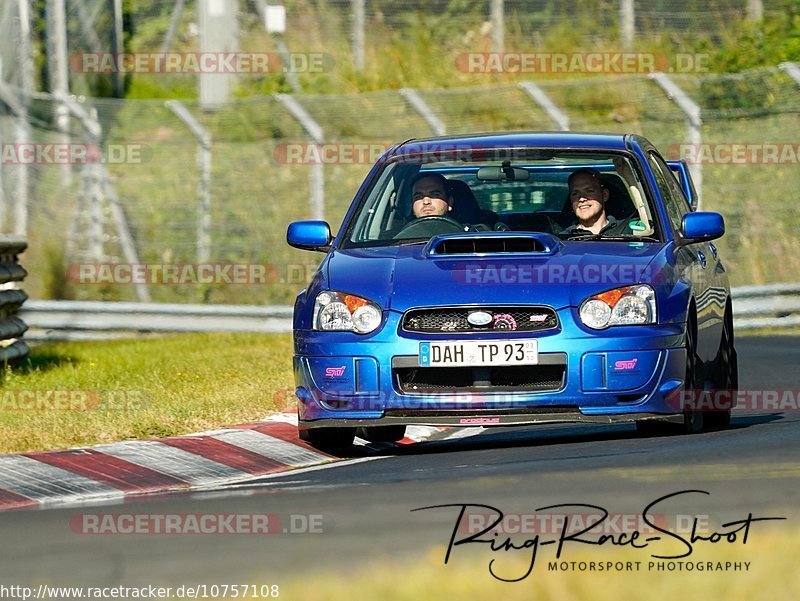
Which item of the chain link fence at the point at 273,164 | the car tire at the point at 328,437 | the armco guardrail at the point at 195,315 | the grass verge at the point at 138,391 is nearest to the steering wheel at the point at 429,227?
the car tire at the point at 328,437

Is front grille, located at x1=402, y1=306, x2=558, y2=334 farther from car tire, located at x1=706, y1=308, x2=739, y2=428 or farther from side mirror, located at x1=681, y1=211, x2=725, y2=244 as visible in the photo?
car tire, located at x1=706, y1=308, x2=739, y2=428

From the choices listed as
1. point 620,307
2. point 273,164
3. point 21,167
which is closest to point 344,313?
point 620,307

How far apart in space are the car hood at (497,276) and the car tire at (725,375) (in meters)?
1.21

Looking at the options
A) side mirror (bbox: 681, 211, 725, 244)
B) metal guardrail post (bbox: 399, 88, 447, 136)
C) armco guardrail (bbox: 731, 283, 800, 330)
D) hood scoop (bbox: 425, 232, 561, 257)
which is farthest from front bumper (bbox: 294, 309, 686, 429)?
metal guardrail post (bbox: 399, 88, 447, 136)

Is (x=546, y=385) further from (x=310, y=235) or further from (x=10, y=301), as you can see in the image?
(x=10, y=301)

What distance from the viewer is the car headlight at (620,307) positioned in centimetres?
888

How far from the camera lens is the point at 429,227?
10.0 meters

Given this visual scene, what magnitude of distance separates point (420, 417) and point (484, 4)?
22.1 metres

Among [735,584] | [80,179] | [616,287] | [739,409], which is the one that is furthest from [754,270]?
[735,584]

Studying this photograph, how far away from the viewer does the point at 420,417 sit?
8.97 metres

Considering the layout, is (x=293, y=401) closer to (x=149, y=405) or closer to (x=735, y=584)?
(x=149, y=405)

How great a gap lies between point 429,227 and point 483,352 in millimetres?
1390

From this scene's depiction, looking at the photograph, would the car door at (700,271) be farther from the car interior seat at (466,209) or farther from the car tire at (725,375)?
the car interior seat at (466,209)

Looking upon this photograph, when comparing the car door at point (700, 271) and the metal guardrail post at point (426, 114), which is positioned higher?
the metal guardrail post at point (426, 114)
